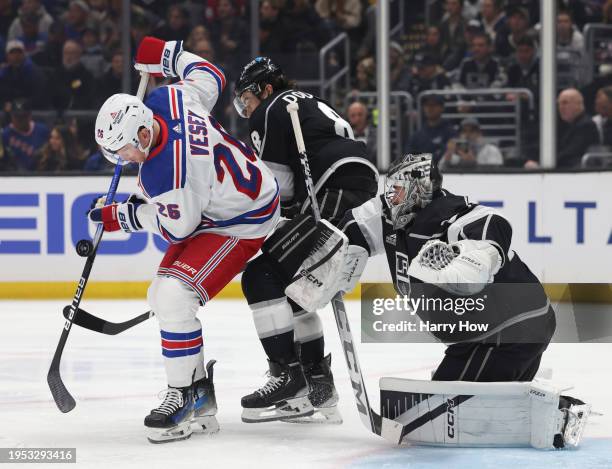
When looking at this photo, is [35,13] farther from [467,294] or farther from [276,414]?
[467,294]

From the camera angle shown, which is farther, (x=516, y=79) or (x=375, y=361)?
(x=516, y=79)

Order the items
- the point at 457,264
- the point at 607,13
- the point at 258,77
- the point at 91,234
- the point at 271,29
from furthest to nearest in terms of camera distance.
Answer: the point at 271,29 < the point at 607,13 < the point at 91,234 < the point at 258,77 < the point at 457,264

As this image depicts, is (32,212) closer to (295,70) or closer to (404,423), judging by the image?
(295,70)

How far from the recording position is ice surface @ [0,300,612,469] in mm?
3061

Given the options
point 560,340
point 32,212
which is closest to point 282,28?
point 32,212

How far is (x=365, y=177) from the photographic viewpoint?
3781 millimetres

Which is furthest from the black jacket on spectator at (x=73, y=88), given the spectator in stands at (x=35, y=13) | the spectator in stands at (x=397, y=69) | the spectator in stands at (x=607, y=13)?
the spectator in stands at (x=607, y=13)

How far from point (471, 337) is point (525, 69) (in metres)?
4.25

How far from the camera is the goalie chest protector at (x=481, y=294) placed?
313 centimetres

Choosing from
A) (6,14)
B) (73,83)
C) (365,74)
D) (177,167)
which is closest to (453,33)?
(365,74)

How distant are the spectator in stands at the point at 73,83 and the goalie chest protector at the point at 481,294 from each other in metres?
4.44

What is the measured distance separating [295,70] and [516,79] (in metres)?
1.38

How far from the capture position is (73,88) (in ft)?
24.1

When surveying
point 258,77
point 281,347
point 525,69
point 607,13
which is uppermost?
point 607,13
